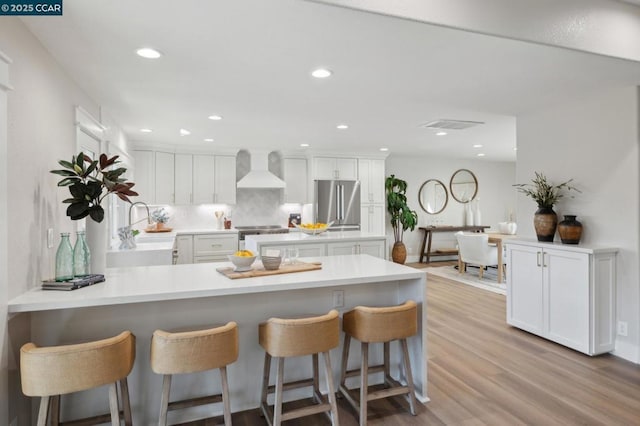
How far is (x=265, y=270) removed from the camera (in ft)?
8.14

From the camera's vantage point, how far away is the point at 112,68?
263 cm

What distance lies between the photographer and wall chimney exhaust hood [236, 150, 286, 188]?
6473 millimetres

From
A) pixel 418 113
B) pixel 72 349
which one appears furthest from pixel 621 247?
pixel 72 349

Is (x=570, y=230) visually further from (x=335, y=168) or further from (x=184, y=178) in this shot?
(x=184, y=178)

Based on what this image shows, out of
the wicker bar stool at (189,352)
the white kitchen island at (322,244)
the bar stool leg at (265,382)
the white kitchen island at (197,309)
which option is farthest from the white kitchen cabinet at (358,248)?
the wicker bar stool at (189,352)

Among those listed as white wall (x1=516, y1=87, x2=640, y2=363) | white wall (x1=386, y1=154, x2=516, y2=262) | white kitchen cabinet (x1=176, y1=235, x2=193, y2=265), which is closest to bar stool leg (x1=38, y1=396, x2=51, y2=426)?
white wall (x1=516, y1=87, x2=640, y2=363)

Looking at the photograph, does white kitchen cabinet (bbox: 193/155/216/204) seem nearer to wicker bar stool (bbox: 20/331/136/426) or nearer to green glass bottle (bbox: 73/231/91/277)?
green glass bottle (bbox: 73/231/91/277)

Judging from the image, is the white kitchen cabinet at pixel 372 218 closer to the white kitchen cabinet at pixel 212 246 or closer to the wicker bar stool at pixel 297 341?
the white kitchen cabinet at pixel 212 246

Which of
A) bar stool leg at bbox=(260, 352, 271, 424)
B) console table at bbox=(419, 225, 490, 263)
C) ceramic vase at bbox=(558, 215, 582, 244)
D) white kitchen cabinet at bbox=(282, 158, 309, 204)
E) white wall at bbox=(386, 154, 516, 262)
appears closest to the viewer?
bar stool leg at bbox=(260, 352, 271, 424)

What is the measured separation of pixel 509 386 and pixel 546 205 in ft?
6.12

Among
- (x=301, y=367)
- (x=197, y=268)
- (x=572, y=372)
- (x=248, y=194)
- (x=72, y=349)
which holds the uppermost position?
(x=248, y=194)

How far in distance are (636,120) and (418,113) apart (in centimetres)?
187

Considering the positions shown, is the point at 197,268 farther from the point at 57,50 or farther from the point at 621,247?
the point at 621,247

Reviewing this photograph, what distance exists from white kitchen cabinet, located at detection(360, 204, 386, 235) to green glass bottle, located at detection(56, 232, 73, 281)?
5.52 metres
